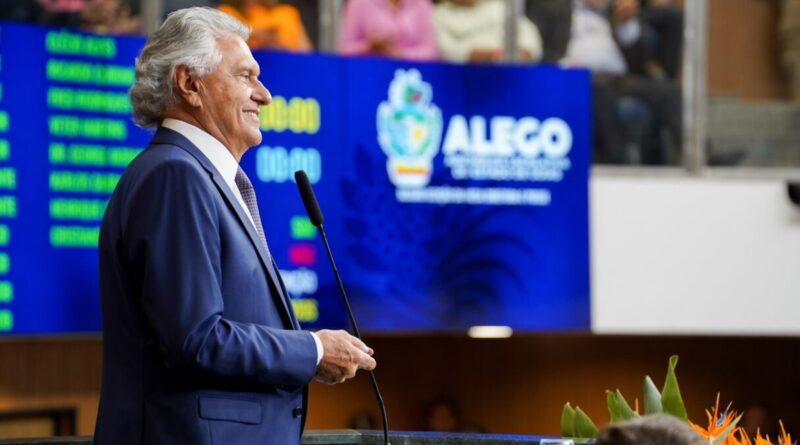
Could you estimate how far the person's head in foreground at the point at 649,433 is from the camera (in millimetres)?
1572

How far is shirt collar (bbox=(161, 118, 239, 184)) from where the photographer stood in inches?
92.6

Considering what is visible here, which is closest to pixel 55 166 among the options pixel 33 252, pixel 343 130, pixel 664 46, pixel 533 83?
pixel 33 252

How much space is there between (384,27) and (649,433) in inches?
243

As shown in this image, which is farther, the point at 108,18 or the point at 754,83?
the point at 754,83

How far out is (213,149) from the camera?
2359mm

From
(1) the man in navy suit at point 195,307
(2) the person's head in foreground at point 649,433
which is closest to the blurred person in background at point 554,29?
(1) the man in navy suit at point 195,307

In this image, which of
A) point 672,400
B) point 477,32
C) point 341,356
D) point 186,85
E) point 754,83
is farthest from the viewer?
point 754,83

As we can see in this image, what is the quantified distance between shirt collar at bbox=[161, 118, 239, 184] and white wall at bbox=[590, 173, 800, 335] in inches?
230

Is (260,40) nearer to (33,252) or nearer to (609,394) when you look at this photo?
(33,252)

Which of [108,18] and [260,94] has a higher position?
[108,18]

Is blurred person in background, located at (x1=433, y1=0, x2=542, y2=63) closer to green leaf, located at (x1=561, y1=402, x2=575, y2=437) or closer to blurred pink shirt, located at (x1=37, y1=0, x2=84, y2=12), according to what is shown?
blurred pink shirt, located at (x1=37, y1=0, x2=84, y2=12)

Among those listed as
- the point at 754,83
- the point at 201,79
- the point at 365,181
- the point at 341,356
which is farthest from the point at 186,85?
the point at 754,83

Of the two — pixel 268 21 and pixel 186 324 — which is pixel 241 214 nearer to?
pixel 186 324

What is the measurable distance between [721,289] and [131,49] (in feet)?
12.3
